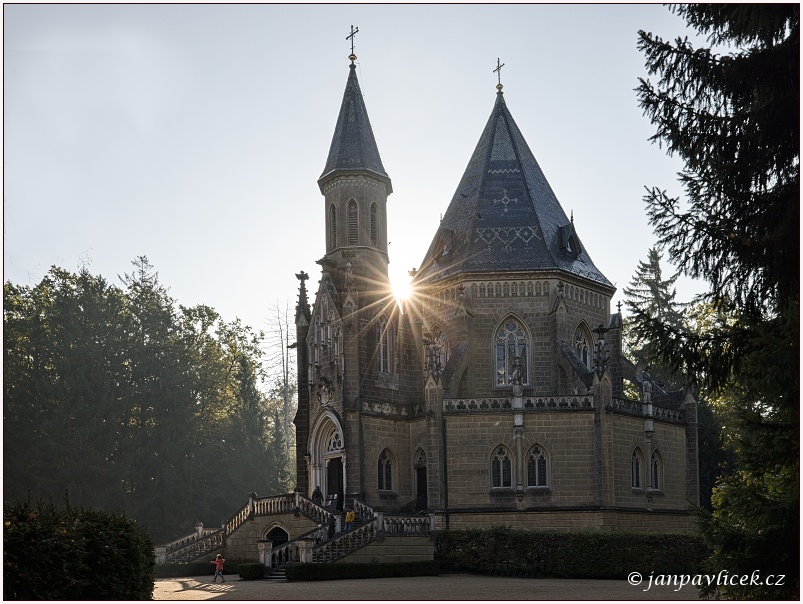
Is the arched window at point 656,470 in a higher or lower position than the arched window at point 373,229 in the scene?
lower

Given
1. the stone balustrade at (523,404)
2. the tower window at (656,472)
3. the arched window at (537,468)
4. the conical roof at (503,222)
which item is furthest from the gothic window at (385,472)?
the tower window at (656,472)

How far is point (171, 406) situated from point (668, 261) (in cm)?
4495

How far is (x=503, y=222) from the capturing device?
43.1m

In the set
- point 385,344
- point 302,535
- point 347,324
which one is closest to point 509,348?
point 385,344

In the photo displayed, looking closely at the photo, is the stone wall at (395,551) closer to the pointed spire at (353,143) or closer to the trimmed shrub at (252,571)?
the trimmed shrub at (252,571)

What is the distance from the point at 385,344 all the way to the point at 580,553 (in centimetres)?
1371

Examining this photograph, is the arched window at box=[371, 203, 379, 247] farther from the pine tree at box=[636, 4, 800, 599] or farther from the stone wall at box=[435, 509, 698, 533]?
the pine tree at box=[636, 4, 800, 599]

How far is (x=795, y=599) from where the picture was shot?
15.1 meters

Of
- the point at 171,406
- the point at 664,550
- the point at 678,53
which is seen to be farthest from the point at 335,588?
the point at 171,406

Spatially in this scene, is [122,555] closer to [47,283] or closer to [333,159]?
[333,159]

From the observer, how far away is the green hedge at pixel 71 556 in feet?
53.0

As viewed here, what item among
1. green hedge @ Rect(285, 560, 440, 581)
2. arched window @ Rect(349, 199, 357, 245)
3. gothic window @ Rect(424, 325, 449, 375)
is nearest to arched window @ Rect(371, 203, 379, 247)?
arched window @ Rect(349, 199, 357, 245)

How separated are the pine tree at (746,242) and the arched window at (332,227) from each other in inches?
1076

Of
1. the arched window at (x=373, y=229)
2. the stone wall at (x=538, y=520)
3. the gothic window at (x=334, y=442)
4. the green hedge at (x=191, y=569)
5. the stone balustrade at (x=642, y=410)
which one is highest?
the arched window at (x=373, y=229)
